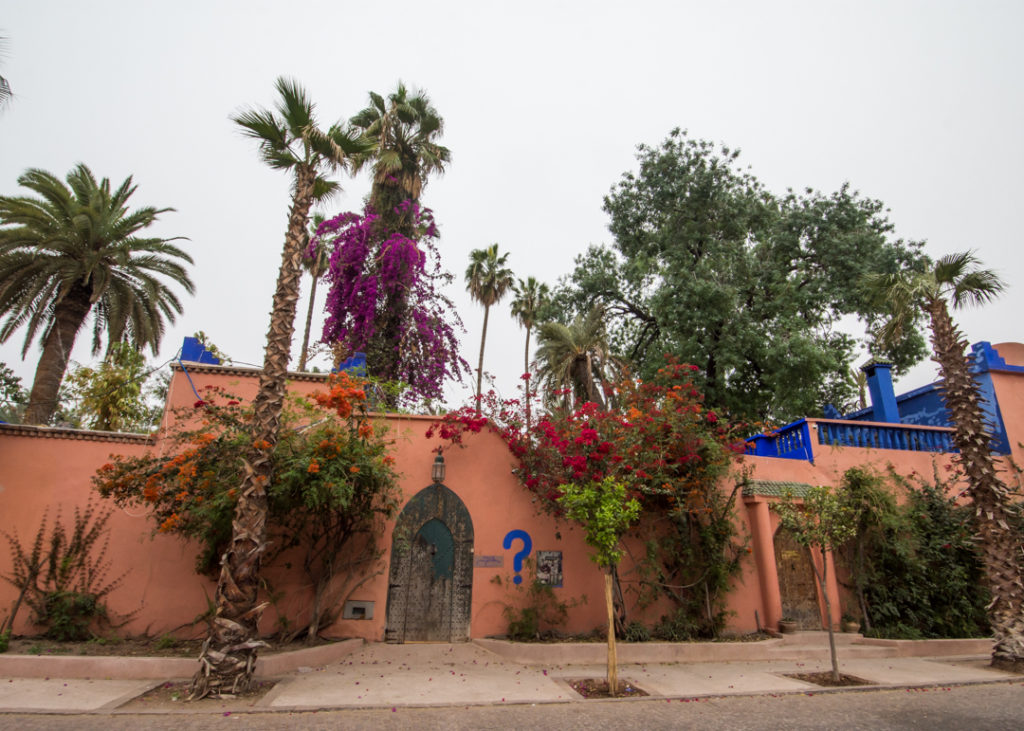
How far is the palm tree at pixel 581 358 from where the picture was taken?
51.7 feet

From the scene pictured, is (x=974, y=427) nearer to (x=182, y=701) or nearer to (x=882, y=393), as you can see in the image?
(x=882, y=393)

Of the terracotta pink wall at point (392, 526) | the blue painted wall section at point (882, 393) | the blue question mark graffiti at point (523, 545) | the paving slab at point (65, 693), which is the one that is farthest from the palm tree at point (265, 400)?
the blue painted wall section at point (882, 393)

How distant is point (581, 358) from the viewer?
1589cm

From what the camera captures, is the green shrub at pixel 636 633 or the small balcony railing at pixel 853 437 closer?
the green shrub at pixel 636 633

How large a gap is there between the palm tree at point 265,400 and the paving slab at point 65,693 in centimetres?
84

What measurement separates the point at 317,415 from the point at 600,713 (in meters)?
5.90

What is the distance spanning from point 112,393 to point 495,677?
42.4 feet

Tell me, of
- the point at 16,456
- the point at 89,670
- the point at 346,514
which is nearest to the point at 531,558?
the point at 346,514

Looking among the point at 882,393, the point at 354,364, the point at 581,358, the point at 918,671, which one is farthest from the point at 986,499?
the point at 354,364

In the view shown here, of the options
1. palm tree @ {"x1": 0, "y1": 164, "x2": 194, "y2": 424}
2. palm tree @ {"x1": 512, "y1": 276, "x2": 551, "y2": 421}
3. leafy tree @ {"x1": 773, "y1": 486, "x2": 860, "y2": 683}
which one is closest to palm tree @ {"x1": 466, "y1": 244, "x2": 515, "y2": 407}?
palm tree @ {"x1": 512, "y1": 276, "x2": 551, "y2": 421}

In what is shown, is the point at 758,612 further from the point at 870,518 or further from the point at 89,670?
the point at 89,670

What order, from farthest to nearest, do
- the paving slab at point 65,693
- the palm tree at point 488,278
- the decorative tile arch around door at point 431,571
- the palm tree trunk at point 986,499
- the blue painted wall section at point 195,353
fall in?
the palm tree at point 488,278 < the blue painted wall section at point 195,353 < the decorative tile arch around door at point 431,571 < the palm tree trunk at point 986,499 < the paving slab at point 65,693

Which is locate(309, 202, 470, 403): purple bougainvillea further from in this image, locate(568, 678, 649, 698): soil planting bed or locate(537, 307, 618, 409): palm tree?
locate(568, 678, 649, 698): soil planting bed

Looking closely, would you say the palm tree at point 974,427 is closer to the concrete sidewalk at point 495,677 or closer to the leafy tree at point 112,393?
the concrete sidewalk at point 495,677
